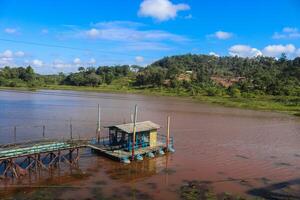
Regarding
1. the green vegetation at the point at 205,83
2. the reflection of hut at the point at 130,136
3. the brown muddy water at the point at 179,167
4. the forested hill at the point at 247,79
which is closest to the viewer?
the brown muddy water at the point at 179,167

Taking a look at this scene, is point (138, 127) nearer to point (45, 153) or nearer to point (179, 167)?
point (179, 167)

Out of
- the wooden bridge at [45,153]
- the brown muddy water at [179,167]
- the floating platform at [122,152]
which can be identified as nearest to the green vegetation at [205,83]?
the brown muddy water at [179,167]

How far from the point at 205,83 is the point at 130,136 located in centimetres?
10688

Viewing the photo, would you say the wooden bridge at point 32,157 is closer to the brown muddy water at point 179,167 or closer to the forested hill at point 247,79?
the brown muddy water at point 179,167

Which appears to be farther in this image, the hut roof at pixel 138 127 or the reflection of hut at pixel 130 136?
the reflection of hut at pixel 130 136

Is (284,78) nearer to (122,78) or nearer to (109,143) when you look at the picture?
(122,78)

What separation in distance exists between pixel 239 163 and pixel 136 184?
11.8 metres

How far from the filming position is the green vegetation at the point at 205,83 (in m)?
98.5

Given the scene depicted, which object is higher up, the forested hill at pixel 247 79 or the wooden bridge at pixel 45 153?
the forested hill at pixel 247 79

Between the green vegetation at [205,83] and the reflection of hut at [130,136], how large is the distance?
51.7 m

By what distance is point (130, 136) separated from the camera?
100 ft

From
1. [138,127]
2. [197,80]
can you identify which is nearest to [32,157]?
[138,127]

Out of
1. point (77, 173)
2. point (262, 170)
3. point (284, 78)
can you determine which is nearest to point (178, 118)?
point (262, 170)

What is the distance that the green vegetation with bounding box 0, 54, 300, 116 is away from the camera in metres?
98.5
